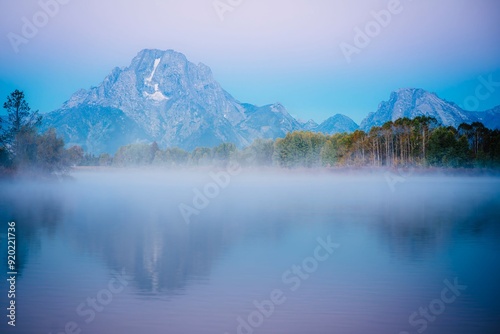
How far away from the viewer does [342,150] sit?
129750mm

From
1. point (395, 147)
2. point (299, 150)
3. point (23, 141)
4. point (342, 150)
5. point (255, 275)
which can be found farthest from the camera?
point (299, 150)

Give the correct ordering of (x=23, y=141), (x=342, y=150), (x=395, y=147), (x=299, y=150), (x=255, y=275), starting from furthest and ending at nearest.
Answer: (x=299, y=150) → (x=342, y=150) → (x=395, y=147) → (x=23, y=141) → (x=255, y=275)

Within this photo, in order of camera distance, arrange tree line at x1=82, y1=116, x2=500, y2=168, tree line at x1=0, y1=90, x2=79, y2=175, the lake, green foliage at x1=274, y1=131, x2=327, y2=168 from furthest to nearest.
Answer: green foliage at x1=274, y1=131, x2=327, y2=168 → tree line at x1=82, y1=116, x2=500, y2=168 → tree line at x1=0, y1=90, x2=79, y2=175 → the lake

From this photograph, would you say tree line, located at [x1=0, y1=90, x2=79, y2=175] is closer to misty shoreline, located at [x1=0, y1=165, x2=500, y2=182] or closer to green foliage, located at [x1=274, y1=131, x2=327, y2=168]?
misty shoreline, located at [x1=0, y1=165, x2=500, y2=182]

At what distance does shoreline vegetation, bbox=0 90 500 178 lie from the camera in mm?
69562

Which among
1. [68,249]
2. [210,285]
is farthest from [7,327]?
[68,249]

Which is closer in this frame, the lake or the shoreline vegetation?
the lake

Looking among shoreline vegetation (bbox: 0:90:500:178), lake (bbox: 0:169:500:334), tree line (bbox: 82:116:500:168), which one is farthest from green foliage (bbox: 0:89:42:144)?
tree line (bbox: 82:116:500:168)

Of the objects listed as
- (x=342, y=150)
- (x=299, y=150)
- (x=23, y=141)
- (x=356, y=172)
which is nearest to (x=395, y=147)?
(x=356, y=172)

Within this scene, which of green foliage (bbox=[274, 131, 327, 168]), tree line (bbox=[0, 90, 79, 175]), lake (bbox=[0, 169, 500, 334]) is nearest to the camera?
lake (bbox=[0, 169, 500, 334])

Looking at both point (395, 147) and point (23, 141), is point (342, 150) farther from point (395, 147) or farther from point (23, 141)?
point (23, 141)

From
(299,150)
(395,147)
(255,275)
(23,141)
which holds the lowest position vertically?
(255,275)

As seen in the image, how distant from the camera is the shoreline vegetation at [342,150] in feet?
228

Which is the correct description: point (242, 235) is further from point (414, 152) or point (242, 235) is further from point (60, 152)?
point (414, 152)
